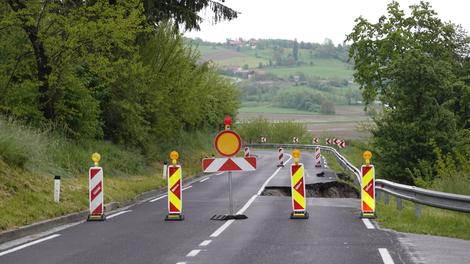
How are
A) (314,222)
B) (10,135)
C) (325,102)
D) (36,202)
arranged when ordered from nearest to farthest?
(314,222)
(36,202)
(10,135)
(325,102)

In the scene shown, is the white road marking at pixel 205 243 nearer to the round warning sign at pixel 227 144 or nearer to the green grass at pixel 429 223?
the green grass at pixel 429 223

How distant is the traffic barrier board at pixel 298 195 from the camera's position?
14.9m

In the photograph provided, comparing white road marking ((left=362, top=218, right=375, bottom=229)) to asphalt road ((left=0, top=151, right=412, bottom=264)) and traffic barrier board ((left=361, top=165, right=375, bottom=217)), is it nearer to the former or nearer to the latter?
asphalt road ((left=0, top=151, right=412, bottom=264))

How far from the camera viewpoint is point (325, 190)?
25.8 meters

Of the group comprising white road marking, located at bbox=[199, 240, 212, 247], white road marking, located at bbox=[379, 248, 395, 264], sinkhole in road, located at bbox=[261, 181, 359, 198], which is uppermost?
white road marking, located at bbox=[379, 248, 395, 264]

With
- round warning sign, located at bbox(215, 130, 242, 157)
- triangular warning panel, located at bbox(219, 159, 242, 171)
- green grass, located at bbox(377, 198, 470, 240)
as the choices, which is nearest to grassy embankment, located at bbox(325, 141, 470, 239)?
green grass, located at bbox(377, 198, 470, 240)

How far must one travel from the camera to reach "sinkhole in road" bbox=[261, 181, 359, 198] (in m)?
25.2

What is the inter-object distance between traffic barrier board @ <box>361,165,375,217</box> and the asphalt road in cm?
31

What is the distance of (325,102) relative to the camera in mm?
151625

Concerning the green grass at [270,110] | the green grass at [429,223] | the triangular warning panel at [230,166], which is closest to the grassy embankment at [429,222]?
the green grass at [429,223]

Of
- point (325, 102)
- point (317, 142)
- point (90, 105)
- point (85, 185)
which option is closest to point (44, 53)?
point (90, 105)

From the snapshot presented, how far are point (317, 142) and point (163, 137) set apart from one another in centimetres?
3848

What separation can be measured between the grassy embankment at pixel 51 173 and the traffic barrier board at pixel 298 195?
535 cm

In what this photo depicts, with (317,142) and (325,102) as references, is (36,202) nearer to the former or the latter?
(317,142)
